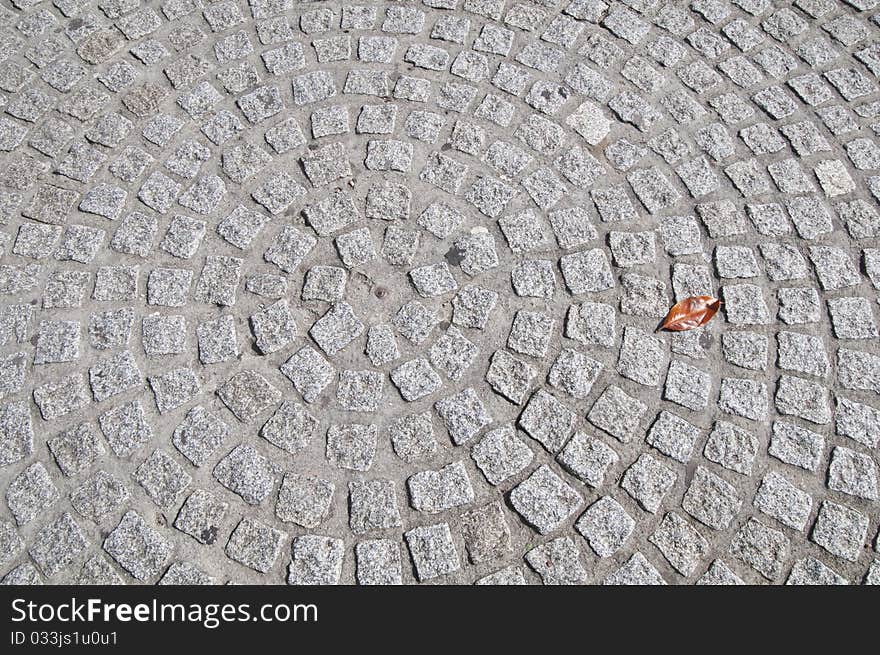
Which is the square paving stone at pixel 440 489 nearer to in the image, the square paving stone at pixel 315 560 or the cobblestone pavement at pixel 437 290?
the cobblestone pavement at pixel 437 290

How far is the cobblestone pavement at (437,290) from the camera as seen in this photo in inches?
124

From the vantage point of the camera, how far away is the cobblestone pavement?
314 centimetres

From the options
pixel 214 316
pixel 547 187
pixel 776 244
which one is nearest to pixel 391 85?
pixel 547 187

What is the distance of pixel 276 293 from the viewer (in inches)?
147

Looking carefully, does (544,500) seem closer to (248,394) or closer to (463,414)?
(463,414)

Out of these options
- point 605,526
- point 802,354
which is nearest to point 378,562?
point 605,526

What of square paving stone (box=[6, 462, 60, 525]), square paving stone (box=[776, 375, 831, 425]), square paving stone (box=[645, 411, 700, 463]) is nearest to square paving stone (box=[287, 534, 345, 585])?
square paving stone (box=[6, 462, 60, 525])

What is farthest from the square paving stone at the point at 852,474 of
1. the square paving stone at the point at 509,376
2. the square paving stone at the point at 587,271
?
the square paving stone at the point at 509,376

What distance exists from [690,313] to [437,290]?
139 centimetres

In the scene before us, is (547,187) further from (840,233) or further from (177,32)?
(177,32)

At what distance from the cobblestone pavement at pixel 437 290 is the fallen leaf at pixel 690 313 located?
0.22 feet

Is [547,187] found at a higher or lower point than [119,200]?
higher

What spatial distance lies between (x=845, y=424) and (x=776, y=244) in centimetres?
111

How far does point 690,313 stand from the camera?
3.65 m
